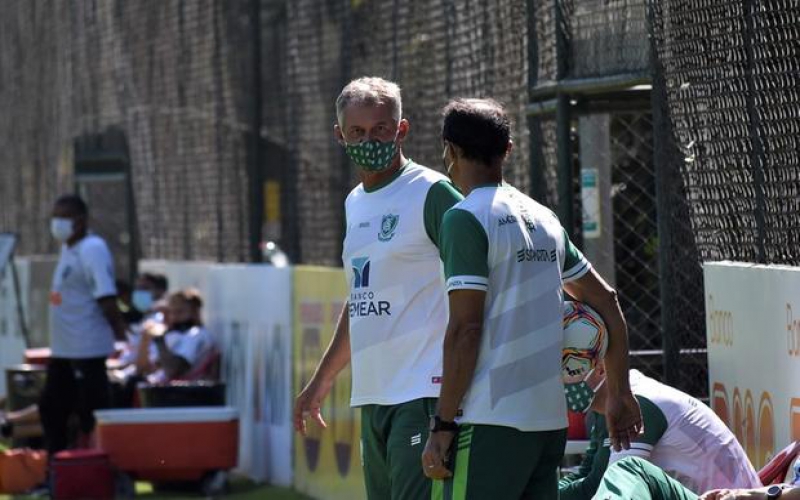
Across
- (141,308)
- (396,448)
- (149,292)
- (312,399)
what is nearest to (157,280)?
(149,292)

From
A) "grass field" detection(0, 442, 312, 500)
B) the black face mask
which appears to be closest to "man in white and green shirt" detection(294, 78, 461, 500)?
"grass field" detection(0, 442, 312, 500)

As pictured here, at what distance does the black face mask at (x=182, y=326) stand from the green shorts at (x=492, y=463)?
25.8 feet

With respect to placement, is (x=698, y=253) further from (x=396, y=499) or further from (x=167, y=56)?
(x=167, y=56)

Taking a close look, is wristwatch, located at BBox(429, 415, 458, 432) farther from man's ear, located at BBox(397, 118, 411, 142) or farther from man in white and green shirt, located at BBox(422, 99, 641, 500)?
man's ear, located at BBox(397, 118, 411, 142)

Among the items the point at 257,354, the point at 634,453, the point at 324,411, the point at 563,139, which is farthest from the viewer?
the point at 257,354

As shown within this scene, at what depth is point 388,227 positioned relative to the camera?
5.76 metres

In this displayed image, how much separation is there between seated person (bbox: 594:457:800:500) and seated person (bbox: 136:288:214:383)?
7003 mm

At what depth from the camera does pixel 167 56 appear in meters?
14.7

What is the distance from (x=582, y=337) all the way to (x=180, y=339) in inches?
305

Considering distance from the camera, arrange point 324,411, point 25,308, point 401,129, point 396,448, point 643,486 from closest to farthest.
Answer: point 643,486 → point 396,448 → point 401,129 → point 324,411 → point 25,308

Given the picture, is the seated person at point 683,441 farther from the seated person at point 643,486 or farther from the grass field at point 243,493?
the grass field at point 243,493

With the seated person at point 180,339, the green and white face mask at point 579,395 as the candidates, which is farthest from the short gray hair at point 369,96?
the seated person at point 180,339

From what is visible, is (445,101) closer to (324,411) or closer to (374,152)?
(324,411)

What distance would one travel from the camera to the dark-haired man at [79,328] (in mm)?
12203
